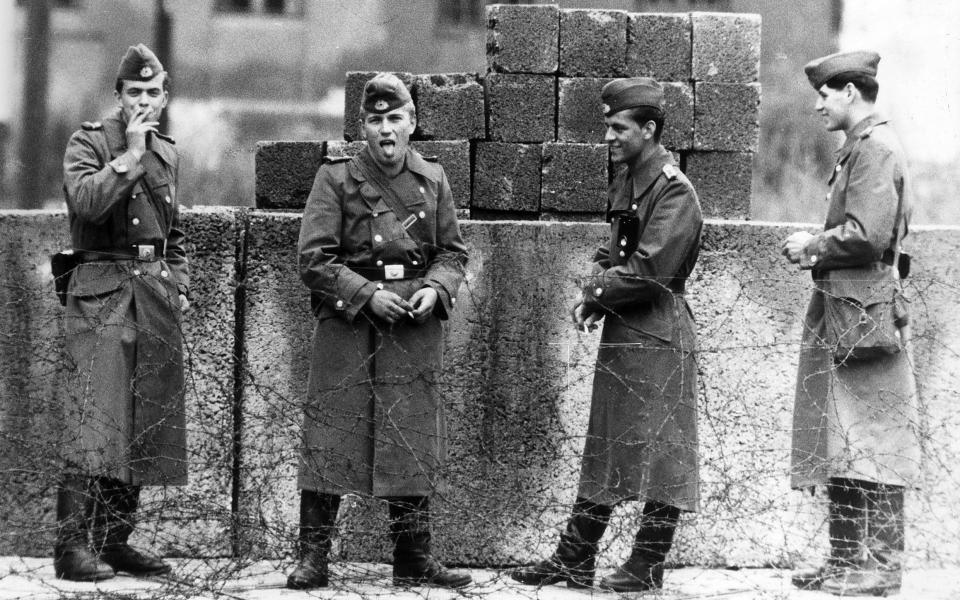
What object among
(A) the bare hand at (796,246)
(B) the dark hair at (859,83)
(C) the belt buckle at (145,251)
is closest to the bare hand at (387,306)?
(C) the belt buckle at (145,251)

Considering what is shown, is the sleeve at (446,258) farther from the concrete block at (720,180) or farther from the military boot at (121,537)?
the military boot at (121,537)

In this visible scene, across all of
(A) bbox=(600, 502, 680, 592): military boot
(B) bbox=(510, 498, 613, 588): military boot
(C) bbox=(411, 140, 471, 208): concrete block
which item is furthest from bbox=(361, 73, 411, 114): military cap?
(A) bbox=(600, 502, 680, 592): military boot

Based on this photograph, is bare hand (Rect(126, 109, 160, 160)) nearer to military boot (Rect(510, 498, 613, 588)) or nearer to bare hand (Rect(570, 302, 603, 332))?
bare hand (Rect(570, 302, 603, 332))

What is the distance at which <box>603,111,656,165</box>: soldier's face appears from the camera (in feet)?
18.1

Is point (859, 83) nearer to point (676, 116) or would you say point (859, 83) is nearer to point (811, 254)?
point (811, 254)

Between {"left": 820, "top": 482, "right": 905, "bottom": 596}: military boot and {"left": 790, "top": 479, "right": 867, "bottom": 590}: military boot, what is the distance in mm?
26

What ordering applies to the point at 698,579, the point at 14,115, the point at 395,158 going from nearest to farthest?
the point at 395,158
the point at 698,579
the point at 14,115

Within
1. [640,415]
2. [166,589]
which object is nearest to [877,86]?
[640,415]

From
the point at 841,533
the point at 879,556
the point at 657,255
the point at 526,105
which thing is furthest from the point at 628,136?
the point at 879,556

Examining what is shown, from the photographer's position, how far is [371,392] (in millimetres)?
5453

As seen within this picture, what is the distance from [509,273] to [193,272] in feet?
4.52

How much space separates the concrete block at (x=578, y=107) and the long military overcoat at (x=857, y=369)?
113 cm

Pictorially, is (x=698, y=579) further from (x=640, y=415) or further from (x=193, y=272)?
(x=193, y=272)

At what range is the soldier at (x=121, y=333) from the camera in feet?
18.0
